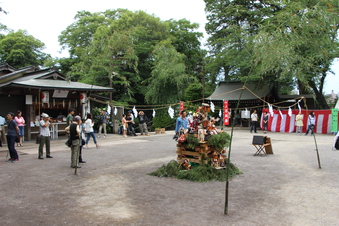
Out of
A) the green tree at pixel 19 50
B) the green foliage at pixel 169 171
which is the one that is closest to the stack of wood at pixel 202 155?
the green foliage at pixel 169 171

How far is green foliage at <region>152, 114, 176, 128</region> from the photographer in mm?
27125

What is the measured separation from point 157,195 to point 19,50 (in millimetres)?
38142

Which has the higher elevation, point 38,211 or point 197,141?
point 197,141

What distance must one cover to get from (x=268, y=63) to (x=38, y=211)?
6.33 metres

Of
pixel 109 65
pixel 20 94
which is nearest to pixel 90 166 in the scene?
pixel 20 94

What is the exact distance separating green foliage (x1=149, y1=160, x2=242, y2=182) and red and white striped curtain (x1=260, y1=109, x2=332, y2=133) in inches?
583

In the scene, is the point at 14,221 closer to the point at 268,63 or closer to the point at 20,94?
the point at 268,63

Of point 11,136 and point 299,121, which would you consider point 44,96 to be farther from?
point 299,121

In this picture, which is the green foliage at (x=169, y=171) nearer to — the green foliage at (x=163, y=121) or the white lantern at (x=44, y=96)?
the white lantern at (x=44, y=96)

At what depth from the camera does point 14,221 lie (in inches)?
185

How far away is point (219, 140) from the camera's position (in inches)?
309

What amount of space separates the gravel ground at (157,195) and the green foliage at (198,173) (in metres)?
0.24

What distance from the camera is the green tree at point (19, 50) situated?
3738 centimetres

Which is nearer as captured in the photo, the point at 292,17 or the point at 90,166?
the point at 292,17
